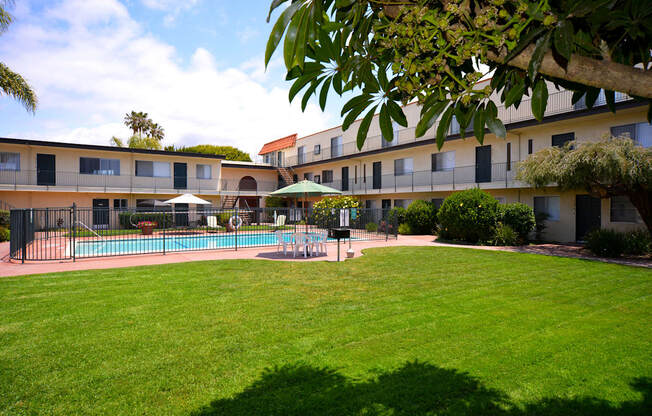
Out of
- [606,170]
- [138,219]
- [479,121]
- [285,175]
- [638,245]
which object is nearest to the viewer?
[479,121]

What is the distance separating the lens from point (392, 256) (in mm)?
12586

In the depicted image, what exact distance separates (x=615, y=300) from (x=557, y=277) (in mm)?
2218

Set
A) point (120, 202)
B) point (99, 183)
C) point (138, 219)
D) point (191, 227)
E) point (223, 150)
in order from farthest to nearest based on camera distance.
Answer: point (223, 150), point (120, 202), point (99, 183), point (138, 219), point (191, 227)

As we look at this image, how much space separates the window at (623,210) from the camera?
16156mm

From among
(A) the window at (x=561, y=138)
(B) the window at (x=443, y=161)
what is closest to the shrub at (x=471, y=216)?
(A) the window at (x=561, y=138)

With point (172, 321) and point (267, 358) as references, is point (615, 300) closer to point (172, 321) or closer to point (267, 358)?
point (267, 358)

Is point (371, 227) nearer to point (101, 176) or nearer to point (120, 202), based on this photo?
point (120, 202)

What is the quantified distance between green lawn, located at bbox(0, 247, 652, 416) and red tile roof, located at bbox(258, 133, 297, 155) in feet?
114

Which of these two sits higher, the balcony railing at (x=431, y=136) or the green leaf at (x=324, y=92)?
the balcony railing at (x=431, y=136)

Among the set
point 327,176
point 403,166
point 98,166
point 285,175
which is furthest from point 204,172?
point 403,166

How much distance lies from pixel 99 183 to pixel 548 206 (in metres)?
31.1

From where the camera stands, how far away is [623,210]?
16.5 metres

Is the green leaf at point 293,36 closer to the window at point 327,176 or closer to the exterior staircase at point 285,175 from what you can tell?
the window at point 327,176

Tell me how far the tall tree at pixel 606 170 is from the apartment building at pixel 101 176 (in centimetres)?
2297
